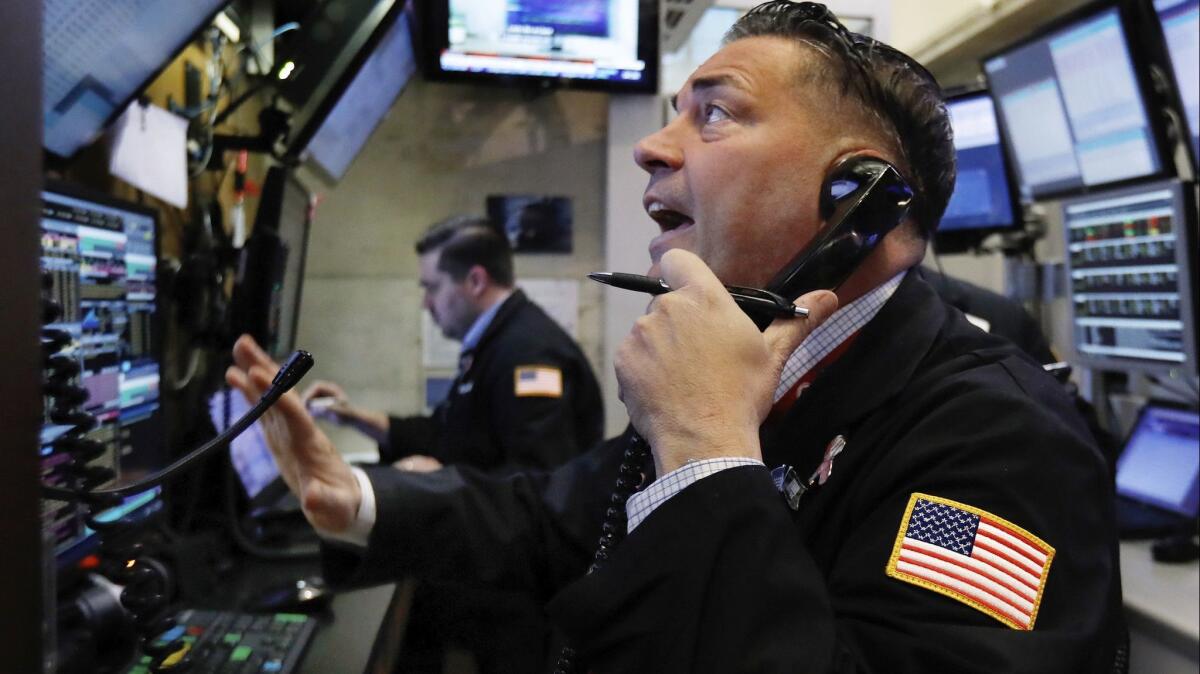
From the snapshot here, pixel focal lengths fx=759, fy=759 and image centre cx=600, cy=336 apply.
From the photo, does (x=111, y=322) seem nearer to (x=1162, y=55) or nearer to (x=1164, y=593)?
(x=1164, y=593)

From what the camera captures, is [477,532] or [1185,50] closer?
[477,532]

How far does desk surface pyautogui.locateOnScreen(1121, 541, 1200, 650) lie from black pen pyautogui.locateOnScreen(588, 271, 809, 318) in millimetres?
900

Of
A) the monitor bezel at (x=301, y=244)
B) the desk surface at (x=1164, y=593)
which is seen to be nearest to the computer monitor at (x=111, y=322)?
the monitor bezel at (x=301, y=244)

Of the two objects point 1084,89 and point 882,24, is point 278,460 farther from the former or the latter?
point 1084,89

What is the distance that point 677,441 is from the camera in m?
0.60

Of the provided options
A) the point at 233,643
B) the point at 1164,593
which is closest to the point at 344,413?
the point at 233,643

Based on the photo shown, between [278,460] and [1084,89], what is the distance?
1939 mm

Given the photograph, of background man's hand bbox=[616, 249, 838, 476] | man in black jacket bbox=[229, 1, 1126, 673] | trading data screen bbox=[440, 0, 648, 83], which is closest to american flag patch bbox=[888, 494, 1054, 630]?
man in black jacket bbox=[229, 1, 1126, 673]

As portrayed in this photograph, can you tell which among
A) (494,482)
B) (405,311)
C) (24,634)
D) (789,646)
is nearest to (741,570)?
(789,646)

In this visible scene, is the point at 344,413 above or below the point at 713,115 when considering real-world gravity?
below

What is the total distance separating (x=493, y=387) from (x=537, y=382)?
0.13 meters

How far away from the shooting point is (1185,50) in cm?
157

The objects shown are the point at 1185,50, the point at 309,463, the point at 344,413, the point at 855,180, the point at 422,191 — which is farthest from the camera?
the point at 422,191

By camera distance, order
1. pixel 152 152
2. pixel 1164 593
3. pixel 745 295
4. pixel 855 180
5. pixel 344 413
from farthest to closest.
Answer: pixel 344 413, pixel 1164 593, pixel 152 152, pixel 855 180, pixel 745 295
